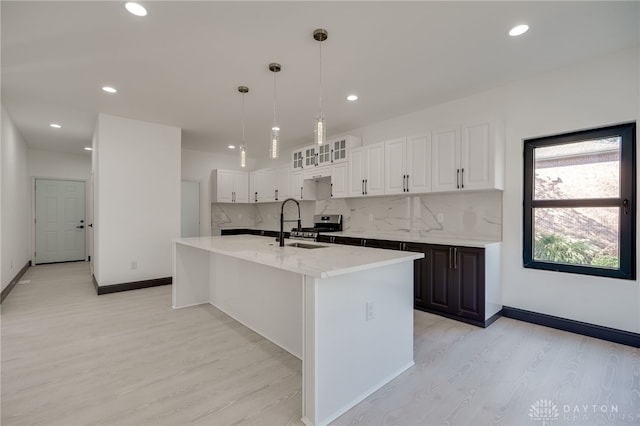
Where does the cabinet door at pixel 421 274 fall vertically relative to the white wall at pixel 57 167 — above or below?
below

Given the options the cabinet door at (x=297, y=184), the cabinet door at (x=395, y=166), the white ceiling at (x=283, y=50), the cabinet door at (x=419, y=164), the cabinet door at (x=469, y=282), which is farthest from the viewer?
the cabinet door at (x=297, y=184)

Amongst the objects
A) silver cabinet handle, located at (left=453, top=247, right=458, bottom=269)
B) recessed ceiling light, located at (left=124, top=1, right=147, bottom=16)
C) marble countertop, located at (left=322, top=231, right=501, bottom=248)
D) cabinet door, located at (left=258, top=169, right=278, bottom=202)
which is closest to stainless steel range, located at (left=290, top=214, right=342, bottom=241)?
marble countertop, located at (left=322, top=231, right=501, bottom=248)

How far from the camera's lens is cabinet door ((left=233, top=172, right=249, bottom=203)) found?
267 inches

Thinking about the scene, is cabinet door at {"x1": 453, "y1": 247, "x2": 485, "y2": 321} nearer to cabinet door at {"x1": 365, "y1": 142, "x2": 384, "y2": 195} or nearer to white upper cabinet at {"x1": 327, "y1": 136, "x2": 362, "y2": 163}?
cabinet door at {"x1": 365, "y1": 142, "x2": 384, "y2": 195}

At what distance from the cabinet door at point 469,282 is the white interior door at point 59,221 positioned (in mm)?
8183

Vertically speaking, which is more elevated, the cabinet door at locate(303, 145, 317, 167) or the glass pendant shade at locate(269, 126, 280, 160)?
the cabinet door at locate(303, 145, 317, 167)

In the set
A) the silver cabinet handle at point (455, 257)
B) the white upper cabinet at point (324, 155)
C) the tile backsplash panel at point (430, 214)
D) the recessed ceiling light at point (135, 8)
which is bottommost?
the silver cabinet handle at point (455, 257)

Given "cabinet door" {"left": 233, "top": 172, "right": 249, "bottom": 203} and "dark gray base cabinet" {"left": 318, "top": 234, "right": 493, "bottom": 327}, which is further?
"cabinet door" {"left": 233, "top": 172, "right": 249, "bottom": 203}

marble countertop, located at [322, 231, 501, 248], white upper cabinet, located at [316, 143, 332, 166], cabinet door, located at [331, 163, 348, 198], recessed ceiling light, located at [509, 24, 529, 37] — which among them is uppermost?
recessed ceiling light, located at [509, 24, 529, 37]

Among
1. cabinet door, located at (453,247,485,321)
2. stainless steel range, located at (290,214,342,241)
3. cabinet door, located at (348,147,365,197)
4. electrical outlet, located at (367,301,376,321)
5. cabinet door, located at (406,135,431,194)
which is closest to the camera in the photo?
electrical outlet, located at (367,301,376,321)

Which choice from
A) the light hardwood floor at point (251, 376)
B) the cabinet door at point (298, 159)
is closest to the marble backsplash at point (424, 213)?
the cabinet door at point (298, 159)

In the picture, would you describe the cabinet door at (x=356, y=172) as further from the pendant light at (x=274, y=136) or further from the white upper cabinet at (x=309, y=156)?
the pendant light at (x=274, y=136)

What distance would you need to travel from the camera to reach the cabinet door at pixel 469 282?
3000 millimetres

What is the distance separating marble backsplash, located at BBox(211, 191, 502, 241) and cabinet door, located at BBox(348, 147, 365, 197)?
374mm
